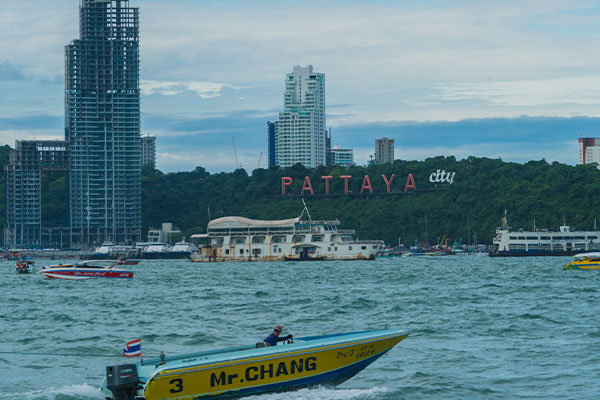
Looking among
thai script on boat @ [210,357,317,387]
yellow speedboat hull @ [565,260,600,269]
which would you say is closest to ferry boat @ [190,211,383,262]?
yellow speedboat hull @ [565,260,600,269]

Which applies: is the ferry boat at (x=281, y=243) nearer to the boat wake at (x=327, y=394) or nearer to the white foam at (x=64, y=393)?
the boat wake at (x=327, y=394)

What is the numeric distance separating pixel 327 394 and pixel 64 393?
7.75 metres

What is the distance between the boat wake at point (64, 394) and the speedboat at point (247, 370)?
330 centimetres

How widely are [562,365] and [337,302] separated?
1050 inches

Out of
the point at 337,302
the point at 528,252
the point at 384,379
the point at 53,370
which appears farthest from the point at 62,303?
the point at 528,252

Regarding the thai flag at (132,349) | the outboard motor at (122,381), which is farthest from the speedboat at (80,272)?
the outboard motor at (122,381)

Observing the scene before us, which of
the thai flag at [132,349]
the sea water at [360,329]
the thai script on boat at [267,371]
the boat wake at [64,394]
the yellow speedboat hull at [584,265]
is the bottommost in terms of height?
the boat wake at [64,394]

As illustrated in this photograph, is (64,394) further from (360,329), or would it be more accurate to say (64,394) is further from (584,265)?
(584,265)

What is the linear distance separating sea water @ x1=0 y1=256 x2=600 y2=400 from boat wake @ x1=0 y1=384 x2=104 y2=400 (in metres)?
0.03

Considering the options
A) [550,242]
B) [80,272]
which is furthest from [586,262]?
[550,242]

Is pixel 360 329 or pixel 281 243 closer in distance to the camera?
pixel 360 329

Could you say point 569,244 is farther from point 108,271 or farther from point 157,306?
point 157,306

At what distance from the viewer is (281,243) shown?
171m

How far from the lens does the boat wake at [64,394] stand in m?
27.5
